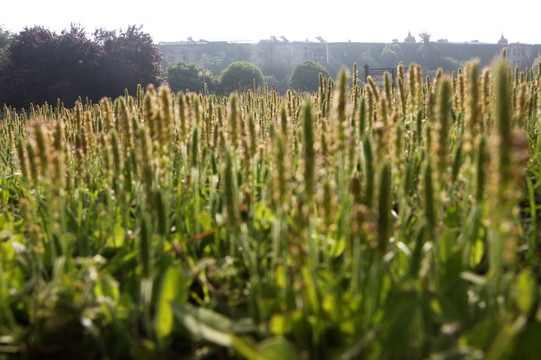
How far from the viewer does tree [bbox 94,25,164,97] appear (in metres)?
32.8

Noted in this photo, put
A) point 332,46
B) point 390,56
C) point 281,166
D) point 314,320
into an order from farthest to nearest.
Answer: point 332,46 → point 390,56 → point 314,320 → point 281,166

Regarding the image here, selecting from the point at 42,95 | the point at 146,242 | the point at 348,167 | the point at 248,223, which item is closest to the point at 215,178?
the point at 248,223

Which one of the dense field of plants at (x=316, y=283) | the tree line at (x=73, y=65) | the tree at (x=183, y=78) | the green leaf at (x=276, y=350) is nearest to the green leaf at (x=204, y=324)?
the dense field of plants at (x=316, y=283)

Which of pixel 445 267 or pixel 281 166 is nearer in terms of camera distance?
pixel 281 166

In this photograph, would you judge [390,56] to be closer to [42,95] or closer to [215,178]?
[42,95]

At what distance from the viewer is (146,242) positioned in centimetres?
143

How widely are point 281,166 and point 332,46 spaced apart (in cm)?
17129

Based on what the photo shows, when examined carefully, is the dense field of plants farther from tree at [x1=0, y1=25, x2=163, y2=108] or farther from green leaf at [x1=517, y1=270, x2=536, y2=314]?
tree at [x1=0, y1=25, x2=163, y2=108]

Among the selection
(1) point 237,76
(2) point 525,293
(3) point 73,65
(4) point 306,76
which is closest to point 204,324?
(2) point 525,293

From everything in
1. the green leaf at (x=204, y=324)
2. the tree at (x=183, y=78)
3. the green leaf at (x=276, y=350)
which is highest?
the tree at (x=183, y=78)

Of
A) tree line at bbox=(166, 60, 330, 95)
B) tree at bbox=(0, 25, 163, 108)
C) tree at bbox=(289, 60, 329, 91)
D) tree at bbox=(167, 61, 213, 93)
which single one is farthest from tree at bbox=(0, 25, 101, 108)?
tree at bbox=(289, 60, 329, 91)

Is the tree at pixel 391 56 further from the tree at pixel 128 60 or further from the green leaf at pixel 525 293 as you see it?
the green leaf at pixel 525 293

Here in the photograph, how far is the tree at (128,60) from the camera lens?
108 feet

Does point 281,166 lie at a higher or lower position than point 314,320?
higher
